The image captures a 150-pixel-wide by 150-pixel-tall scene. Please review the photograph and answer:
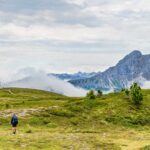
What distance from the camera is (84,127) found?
91.6m

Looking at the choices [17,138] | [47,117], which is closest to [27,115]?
[47,117]

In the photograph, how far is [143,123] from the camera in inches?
3952

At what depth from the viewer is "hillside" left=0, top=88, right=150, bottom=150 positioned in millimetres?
63875

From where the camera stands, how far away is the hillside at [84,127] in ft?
210

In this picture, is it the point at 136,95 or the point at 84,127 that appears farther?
the point at 136,95

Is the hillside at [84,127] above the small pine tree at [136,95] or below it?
below

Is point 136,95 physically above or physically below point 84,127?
above

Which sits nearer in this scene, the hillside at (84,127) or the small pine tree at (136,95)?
the hillside at (84,127)

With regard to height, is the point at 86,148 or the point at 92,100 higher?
the point at 92,100

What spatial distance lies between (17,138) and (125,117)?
42.1m

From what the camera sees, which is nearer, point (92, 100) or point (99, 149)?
point (99, 149)

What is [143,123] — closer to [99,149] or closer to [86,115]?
[86,115]

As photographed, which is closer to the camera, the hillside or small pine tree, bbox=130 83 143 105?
the hillside

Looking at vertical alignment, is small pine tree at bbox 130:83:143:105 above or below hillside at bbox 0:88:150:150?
above
